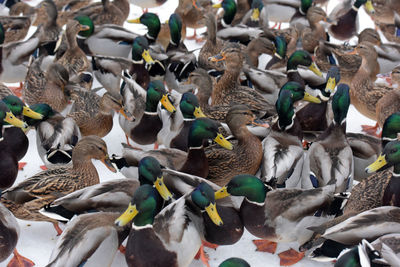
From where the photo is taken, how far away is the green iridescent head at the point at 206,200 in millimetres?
3834

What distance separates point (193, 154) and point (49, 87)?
79.8 inches

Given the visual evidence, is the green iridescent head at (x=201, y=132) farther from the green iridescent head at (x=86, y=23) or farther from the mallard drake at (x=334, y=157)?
the green iridescent head at (x=86, y=23)

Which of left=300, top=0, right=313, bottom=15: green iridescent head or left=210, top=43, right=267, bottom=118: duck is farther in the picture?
left=300, top=0, right=313, bottom=15: green iridescent head

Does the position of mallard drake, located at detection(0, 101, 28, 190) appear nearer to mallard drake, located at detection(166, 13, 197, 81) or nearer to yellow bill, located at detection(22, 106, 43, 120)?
yellow bill, located at detection(22, 106, 43, 120)

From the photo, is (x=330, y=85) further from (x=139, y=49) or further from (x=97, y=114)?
(x=97, y=114)

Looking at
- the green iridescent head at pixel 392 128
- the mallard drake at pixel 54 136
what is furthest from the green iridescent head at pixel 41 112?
the green iridescent head at pixel 392 128

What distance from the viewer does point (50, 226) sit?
4.48 meters

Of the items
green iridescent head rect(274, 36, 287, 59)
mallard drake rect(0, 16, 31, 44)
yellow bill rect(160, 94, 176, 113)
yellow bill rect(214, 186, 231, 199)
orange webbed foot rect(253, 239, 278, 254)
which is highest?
yellow bill rect(214, 186, 231, 199)

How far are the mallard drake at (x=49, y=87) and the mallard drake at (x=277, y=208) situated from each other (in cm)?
242

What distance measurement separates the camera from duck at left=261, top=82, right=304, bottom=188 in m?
4.52

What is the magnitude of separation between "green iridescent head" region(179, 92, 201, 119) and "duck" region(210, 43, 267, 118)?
0.63 m

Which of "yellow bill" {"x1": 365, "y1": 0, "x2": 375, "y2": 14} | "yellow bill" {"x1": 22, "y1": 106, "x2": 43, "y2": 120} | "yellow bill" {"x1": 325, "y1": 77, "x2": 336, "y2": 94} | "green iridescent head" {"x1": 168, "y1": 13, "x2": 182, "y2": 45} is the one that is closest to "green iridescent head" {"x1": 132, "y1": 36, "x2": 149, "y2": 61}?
"green iridescent head" {"x1": 168, "y1": 13, "x2": 182, "y2": 45}

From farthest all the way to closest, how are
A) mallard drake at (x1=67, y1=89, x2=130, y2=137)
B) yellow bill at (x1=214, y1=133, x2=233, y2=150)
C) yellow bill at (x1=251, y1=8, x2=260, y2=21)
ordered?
yellow bill at (x1=251, y1=8, x2=260, y2=21) → mallard drake at (x1=67, y1=89, x2=130, y2=137) → yellow bill at (x1=214, y1=133, x2=233, y2=150)

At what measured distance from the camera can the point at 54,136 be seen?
490 cm
